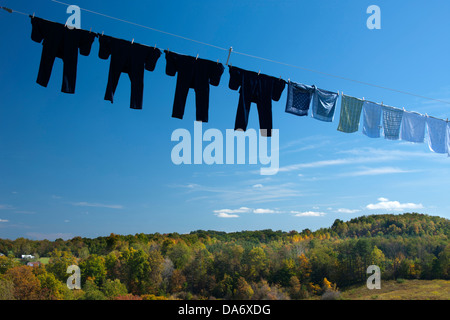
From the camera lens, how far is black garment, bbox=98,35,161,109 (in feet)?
25.9

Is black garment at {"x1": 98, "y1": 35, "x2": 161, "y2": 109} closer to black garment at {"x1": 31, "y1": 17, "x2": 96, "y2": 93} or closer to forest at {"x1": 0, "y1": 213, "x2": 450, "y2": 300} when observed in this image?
black garment at {"x1": 31, "y1": 17, "x2": 96, "y2": 93}

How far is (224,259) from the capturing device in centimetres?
4694

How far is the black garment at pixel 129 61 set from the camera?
25.9 feet

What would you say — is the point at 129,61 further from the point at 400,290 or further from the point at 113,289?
the point at 400,290

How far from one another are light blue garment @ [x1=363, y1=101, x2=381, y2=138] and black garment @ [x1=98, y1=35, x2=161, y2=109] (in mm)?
6637

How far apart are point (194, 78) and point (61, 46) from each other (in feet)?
10.3

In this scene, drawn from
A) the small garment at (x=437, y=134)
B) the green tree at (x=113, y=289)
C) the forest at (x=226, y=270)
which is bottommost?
the green tree at (x=113, y=289)

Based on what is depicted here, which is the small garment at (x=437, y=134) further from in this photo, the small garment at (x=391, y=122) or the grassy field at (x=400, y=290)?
the grassy field at (x=400, y=290)

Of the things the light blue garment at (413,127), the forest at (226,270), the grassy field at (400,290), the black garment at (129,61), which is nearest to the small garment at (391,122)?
the light blue garment at (413,127)

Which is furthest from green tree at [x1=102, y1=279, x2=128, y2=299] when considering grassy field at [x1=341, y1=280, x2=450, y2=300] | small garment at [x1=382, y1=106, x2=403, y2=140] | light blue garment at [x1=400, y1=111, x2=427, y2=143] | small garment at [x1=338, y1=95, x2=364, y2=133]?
light blue garment at [x1=400, y1=111, x2=427, y2=143]

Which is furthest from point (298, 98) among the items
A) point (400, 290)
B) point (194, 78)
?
point (400, 290)

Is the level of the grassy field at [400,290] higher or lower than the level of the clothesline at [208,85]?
lower

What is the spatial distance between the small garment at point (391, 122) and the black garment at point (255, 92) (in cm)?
401
